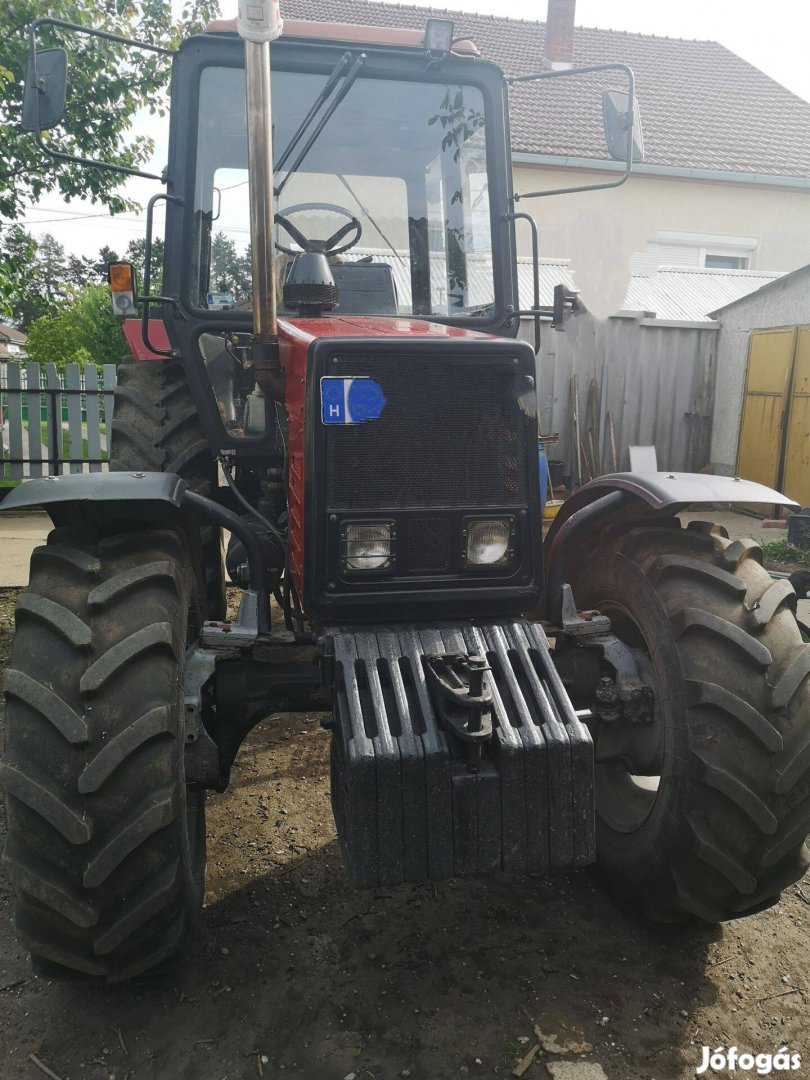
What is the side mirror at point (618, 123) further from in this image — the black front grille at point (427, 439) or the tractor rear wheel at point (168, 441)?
the tractor rear wheel at point (168, 441)

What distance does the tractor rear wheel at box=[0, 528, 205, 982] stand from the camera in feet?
7.13

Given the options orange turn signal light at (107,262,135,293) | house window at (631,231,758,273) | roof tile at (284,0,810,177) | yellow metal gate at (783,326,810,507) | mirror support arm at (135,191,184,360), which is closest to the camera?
mirror support arm at (135,191,184,360)

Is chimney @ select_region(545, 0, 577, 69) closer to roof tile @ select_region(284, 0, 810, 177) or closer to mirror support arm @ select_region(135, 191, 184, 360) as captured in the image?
roof tile @ select_region(284, 0, 810, 177)

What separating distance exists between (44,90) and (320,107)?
39.4 inches

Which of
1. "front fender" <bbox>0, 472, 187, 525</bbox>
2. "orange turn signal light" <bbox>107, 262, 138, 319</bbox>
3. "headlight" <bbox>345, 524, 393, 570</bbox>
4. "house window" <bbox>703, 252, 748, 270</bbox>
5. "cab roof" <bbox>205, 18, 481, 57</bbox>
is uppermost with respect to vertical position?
"house window" <bbox>703, 252, 748, 270</bbox>

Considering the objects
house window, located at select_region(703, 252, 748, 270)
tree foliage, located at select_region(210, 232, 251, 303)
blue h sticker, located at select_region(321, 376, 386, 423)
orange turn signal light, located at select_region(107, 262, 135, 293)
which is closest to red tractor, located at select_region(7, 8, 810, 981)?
blue h sticker, located at select_region(321, 376, 386, 423)

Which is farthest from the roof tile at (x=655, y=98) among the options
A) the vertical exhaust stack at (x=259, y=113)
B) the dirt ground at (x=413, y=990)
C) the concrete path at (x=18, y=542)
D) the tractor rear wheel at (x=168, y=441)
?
the dirt ground at (x=413, y=990)

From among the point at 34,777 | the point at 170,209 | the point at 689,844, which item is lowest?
the point at 689,844

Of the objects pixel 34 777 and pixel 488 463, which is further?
pixel 488 463

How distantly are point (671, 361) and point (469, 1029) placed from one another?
1079 cm

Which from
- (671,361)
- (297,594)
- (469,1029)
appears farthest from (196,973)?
(671,361)

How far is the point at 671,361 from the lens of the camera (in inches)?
470

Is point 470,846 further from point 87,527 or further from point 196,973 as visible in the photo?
point 87,527

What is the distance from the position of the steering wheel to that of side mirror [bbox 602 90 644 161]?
1.04m
